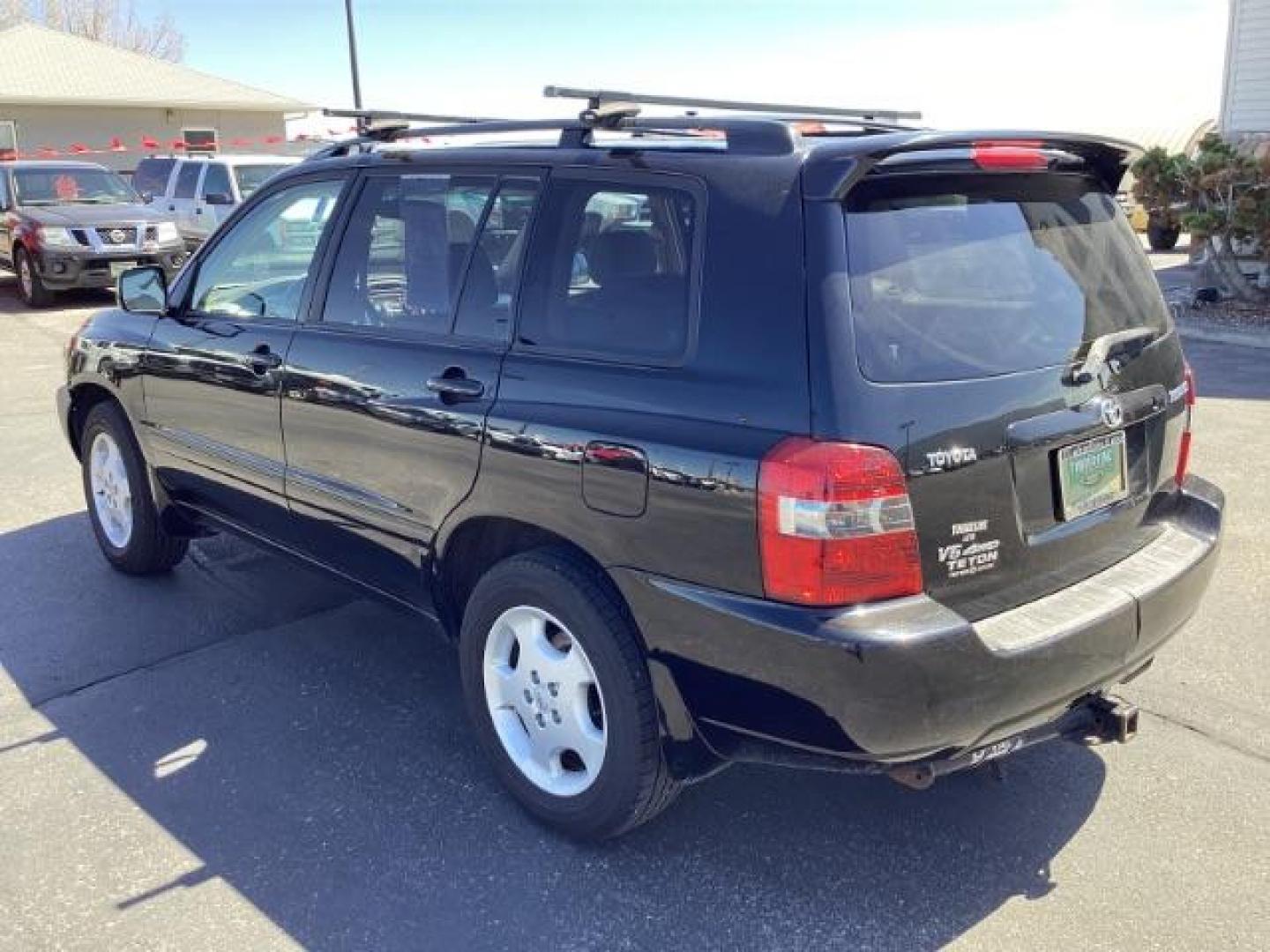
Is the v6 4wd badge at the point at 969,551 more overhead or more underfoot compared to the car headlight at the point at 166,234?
more underfoot

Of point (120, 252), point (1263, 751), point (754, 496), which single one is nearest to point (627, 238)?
→ point (754, 496)

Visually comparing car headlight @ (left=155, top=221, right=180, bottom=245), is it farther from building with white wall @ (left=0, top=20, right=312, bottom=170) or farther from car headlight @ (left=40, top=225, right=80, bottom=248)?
building with white wall @ (left=0, top=20, right=312, bottom=170)

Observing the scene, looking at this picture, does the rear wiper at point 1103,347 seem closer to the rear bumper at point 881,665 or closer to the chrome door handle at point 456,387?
the rear bumper at point 881,665

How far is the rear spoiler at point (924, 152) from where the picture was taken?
2.63 m

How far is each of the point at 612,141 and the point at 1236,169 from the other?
10.4 metres

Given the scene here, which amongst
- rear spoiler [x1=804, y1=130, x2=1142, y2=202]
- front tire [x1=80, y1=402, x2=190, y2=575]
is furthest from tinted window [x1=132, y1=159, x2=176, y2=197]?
rear spoiler [x1=804, y1=130, x2=1142, y2=202]

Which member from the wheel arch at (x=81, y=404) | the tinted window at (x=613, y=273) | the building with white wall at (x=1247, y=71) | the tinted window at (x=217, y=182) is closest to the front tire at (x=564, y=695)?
the tinted window at (x=613, y=273)

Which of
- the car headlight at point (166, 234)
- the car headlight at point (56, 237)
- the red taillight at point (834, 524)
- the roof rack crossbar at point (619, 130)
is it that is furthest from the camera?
the car headlight at point (166, 234)

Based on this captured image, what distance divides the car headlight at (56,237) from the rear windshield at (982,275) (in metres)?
14.2

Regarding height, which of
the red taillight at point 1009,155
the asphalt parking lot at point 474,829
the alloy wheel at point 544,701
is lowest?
the asphalt parking lot at point 474,829

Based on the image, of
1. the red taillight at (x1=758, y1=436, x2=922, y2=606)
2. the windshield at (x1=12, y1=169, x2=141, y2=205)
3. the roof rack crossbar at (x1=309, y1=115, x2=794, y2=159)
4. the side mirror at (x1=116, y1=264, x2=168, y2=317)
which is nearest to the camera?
the red taillight at (x1=758, y1=436, x2=922, y2=606)

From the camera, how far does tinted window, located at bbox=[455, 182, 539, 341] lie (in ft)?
10.8

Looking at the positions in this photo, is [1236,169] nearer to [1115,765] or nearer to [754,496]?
[1115,765]

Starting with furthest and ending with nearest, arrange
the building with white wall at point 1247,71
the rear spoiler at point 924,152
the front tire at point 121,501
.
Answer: the building with white wall at point 1247,71
the front tire at point 121,501
the rear spoiler at point 924,152
